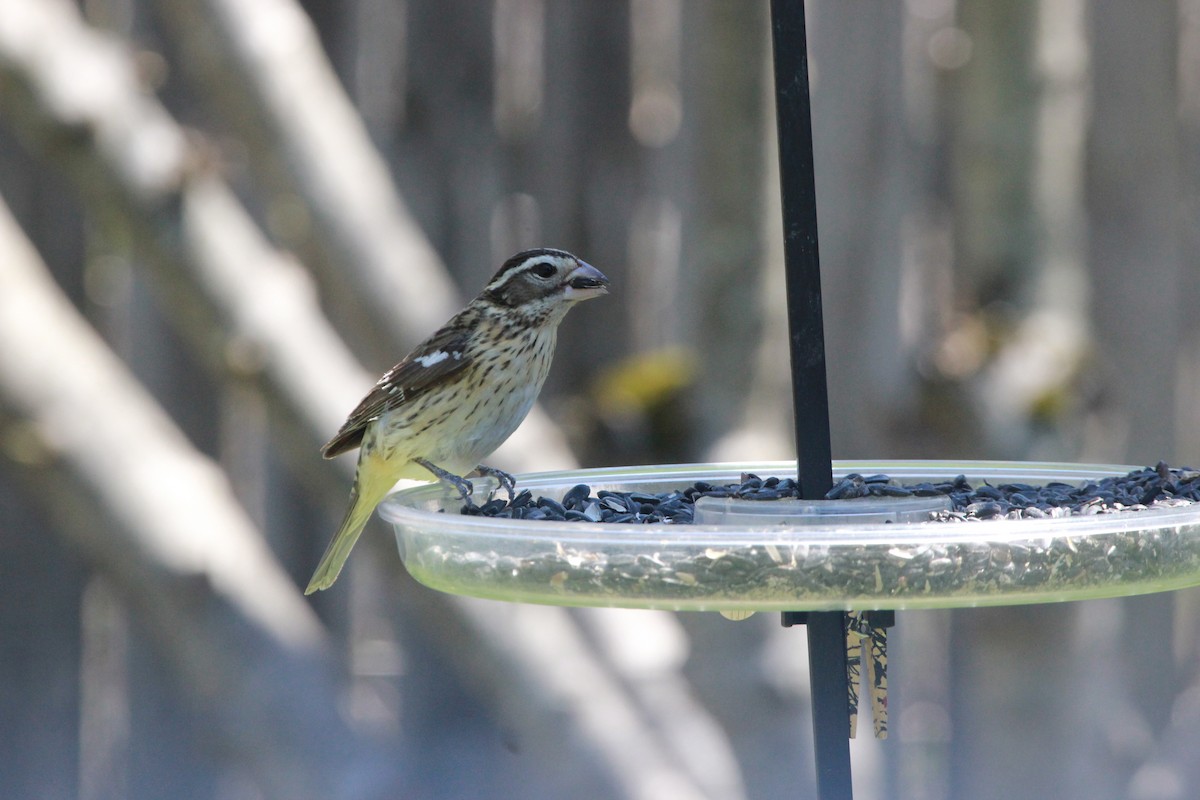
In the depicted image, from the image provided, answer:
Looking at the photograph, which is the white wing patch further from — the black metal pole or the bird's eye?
the black metal pole

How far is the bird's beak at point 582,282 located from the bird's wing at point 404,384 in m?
0.32

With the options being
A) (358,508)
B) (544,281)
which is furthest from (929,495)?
(358,508)

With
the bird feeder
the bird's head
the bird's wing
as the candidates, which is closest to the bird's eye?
the bird's head

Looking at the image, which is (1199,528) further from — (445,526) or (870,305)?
(870,305)

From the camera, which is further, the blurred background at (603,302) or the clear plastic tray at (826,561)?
A: the blurred background at (603,302)

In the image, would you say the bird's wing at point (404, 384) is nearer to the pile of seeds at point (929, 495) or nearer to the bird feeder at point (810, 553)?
the pile of seeds at point (929, 495)

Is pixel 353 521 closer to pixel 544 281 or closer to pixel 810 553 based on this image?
pixel 544 281

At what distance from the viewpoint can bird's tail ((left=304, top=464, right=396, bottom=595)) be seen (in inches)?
159

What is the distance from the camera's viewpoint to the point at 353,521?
13.9ft

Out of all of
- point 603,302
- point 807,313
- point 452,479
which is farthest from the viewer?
point 603,302

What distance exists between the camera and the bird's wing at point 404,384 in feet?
12.4

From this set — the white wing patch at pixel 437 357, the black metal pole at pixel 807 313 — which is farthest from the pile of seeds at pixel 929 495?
the white wing patch at pixel 437 357

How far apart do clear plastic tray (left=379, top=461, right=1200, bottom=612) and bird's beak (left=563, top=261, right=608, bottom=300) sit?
Result: 1569mm

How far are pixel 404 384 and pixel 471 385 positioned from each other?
18 cm
